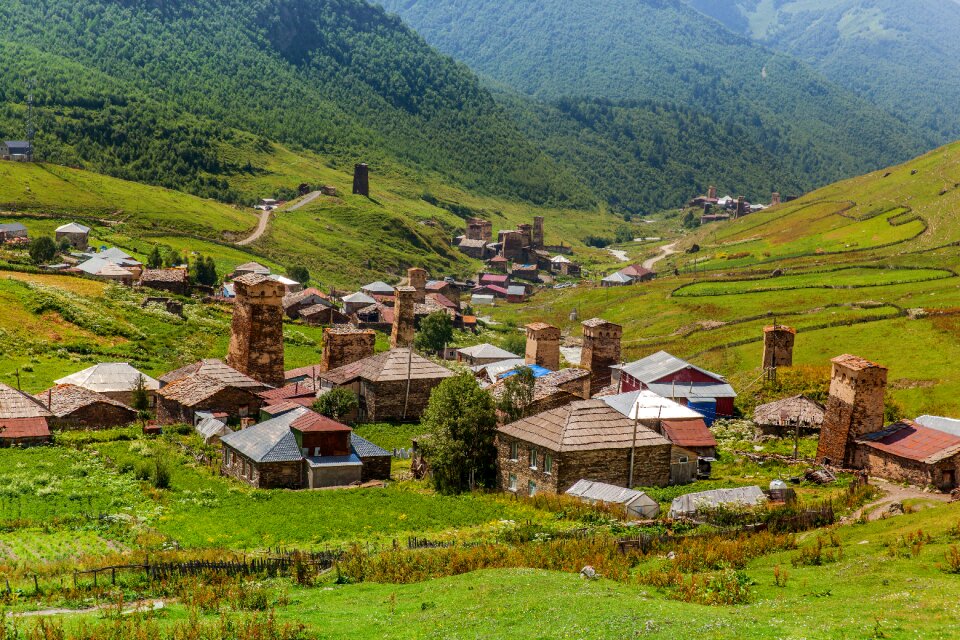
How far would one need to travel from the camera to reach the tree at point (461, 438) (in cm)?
4222

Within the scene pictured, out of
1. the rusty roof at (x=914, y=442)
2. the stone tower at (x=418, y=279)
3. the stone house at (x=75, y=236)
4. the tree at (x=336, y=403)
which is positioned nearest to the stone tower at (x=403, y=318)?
the tree at (x=336, y=403)

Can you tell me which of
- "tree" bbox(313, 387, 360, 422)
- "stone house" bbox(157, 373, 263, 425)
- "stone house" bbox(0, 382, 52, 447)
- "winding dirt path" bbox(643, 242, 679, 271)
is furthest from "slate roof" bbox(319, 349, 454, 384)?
"winding dirt path" bbox(643, 242, 679, 271)

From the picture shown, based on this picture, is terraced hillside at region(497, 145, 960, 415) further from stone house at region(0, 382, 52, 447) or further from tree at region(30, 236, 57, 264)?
tree at region(30, 236, 57, 264)

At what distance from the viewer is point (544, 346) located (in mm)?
65625

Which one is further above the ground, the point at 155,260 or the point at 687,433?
the point at 155,260

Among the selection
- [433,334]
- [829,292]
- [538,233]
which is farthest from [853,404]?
[538,233]

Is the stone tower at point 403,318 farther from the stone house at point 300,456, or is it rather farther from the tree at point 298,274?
the tree at point 298,274

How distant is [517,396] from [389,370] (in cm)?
968

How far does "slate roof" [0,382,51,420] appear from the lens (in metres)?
46.5

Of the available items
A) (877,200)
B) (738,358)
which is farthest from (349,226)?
(738,358)

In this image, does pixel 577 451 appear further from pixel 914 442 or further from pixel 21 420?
pixel 21 420

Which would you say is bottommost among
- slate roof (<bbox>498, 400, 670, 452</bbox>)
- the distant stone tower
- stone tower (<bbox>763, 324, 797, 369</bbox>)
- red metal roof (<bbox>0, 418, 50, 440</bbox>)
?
red metal roof (<bbox>0, 418, 50, 440</bbox>)

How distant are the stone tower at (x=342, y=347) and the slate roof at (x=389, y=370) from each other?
227 centimetres

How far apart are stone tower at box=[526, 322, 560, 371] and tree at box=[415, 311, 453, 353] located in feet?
79.8
